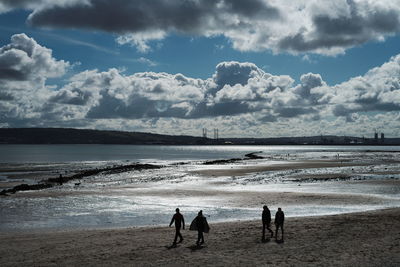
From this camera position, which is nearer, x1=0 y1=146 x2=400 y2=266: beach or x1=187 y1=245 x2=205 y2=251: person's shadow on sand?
x1=0 y1=146 x2=400 y2=266: beach

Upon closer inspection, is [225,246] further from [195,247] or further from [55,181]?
[55,181]

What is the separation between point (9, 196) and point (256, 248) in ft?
98.2

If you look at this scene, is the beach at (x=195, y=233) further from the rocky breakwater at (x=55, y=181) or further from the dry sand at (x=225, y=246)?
the rocky breakwater at (x=55, y=181)

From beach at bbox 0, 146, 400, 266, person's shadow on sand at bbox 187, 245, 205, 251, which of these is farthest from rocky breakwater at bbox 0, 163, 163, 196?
person's shadow on sand at bbox 187, 245, 205, 251

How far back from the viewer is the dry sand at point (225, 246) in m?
16.1

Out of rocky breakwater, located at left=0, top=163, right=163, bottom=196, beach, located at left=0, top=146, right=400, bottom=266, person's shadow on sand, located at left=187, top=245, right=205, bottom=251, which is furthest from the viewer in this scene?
rocky breakwater, located at left=0, top=163, right=163, bottom=196

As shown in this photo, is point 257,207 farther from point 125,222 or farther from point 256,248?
point 256,248

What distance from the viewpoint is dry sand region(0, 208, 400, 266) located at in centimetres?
1612

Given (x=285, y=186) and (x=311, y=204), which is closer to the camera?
(x=311, y=204)

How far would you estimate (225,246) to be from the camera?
727 inches

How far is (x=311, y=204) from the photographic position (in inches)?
1267

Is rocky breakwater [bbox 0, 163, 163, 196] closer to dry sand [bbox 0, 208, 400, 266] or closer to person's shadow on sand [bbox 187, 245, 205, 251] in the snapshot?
dry sand [bbox 0, 208, 400, 266]

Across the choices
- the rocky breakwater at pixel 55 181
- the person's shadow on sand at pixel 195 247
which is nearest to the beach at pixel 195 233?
the person's shadow on sand at pixel 195 247

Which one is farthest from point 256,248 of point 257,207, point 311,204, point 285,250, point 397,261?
point 311,204
